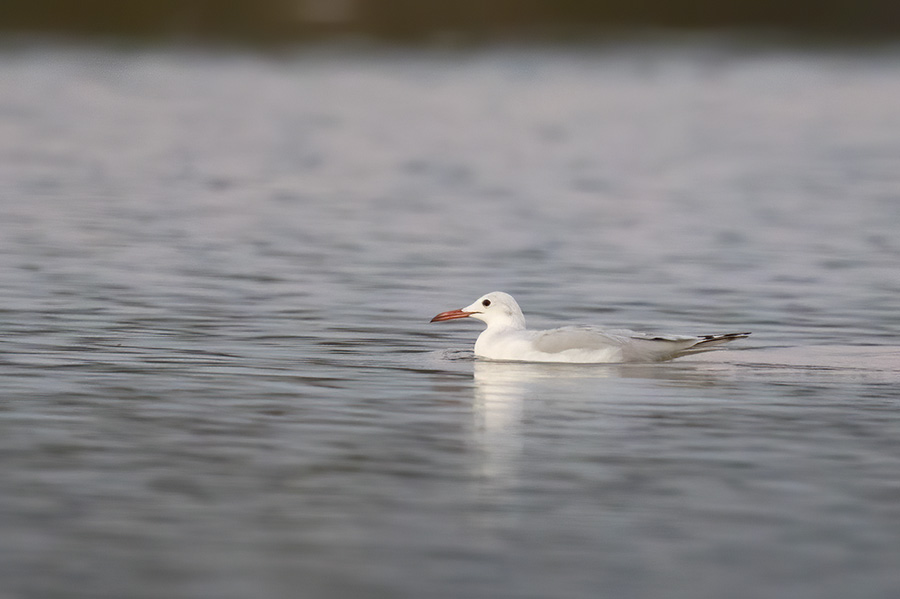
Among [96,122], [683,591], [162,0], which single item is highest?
[162,0]

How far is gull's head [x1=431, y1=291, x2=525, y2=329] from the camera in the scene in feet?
53.1

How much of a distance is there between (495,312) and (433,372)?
48.7 inches

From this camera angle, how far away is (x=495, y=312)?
16219mm

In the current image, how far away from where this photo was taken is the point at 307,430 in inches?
497

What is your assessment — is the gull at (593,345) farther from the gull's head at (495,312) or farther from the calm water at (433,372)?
the gull's head at (495,312)

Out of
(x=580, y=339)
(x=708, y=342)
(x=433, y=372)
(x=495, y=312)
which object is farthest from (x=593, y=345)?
(x=433, y=372)

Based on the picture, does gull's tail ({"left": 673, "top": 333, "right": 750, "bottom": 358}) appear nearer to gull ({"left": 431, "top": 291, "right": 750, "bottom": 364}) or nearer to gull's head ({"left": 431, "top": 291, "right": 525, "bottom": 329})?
gull ({"left": 431, "top": 291, "right": 750, "bottom": 364})

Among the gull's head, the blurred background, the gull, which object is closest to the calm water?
the gull

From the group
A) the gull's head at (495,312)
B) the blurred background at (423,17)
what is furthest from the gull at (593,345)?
the blurred background at (423,17)

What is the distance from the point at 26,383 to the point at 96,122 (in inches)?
1080

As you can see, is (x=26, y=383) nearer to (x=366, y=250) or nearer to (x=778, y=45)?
(x=366, y=250)

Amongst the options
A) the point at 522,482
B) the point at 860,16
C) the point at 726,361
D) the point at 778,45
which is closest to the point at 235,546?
the point at 522,482

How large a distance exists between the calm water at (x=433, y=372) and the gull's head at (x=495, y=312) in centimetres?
43

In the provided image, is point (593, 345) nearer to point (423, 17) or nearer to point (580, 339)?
point (580, 339)
